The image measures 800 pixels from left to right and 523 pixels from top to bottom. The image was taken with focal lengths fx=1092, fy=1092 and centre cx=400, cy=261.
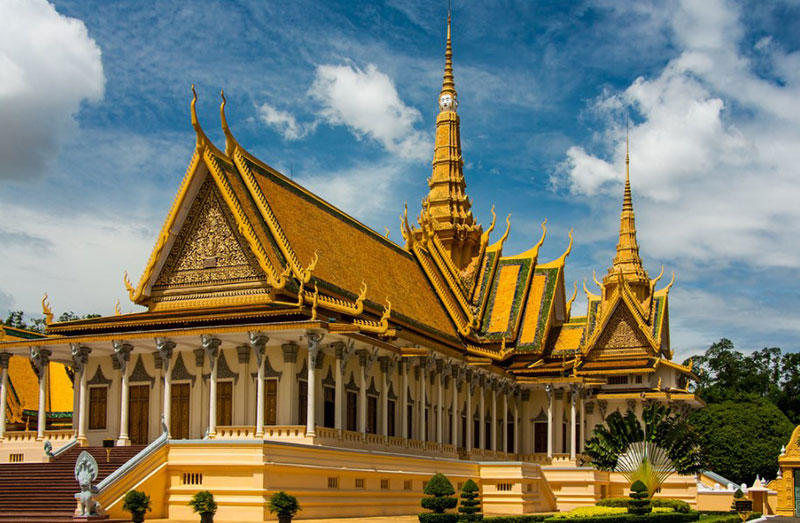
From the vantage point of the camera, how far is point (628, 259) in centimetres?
6331

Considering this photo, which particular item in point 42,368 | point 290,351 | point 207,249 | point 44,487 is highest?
point 207,249

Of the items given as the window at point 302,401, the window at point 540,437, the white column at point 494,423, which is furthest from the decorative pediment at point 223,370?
the window at point 540,437

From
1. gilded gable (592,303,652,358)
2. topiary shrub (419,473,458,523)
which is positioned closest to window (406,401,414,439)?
topiary shrub (419,473,458,523)

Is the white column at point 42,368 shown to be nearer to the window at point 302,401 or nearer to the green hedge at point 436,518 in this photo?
the window at point 302,401

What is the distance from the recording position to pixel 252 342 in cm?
2695

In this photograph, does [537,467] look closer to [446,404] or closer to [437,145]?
[446,404]

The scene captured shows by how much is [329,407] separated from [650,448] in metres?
9.35

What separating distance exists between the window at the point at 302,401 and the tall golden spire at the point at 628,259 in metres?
33.6

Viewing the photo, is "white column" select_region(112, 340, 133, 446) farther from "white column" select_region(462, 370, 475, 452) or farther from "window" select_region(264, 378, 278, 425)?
"white column" select_region(462, 370, 475, 452)

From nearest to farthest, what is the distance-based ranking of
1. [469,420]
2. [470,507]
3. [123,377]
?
1. [470,507]
2. [123,377]
3. [469,420]

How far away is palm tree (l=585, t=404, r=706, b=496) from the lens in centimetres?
3106

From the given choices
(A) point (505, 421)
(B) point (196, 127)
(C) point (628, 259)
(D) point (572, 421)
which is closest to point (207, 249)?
(B) point (196, 127)

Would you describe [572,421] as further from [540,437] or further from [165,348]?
[165,348]

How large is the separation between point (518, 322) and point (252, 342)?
19489mm
